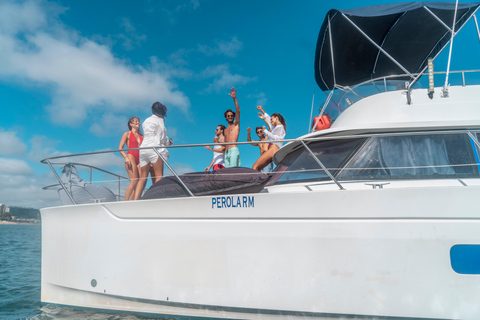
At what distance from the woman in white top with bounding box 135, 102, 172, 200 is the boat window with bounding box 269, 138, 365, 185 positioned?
1359 mm

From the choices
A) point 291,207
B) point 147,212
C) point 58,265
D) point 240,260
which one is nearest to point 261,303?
point 240,260

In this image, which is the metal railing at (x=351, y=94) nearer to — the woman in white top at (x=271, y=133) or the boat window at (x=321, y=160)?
the woman in white top at (x=271, y=133)

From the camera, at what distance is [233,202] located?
3.06 m

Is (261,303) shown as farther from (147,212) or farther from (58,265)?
(58,265)

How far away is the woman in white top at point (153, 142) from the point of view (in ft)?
12.2

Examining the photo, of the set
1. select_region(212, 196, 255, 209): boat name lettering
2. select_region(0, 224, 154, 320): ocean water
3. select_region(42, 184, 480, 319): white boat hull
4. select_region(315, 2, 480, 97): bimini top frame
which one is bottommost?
select_region(0, 224, 154, 320): ocean water

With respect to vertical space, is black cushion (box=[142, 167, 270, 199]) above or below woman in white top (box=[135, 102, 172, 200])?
below

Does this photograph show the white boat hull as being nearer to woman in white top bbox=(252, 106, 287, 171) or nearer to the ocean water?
the ocean water

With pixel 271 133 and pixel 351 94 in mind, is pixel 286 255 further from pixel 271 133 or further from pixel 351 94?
pixel 351 94

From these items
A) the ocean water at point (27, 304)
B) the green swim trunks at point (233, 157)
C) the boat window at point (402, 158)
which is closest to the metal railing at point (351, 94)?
the green swim trunks at point (233, 157)

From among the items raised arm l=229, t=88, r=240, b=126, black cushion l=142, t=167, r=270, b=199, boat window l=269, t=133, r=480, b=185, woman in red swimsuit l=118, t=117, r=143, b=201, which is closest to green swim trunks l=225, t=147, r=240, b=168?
raised arm l=229, t=88, r=240, b=126

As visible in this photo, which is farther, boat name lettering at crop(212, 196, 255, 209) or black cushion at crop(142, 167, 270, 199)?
black cushion at crop(142, 167, 270, 199)

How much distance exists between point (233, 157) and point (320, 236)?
77.0 inches

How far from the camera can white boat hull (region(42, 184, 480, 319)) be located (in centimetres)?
261
